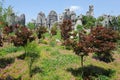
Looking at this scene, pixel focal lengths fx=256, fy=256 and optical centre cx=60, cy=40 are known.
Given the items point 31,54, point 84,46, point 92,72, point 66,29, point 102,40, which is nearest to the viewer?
point 84,46

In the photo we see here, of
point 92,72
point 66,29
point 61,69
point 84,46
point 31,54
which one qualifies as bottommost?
point 92,72

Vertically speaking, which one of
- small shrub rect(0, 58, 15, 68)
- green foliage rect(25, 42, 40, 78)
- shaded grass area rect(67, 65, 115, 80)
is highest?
green foliage rect(25, 42, 40, 78)

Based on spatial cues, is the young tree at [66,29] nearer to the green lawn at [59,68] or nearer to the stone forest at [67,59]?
the stone forest at [67,59]

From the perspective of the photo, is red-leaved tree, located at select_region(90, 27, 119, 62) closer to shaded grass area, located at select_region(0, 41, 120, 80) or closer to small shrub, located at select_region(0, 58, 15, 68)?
shaded grass area, located at select_region(0, 41, 120, 80)

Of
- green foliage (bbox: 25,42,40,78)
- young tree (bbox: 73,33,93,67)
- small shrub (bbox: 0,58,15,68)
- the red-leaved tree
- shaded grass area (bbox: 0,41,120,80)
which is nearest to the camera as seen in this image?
young tree (bbox: 73,33,93,67)

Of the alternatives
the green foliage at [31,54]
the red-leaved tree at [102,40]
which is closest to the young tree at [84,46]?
the red-leaved tree at [102,40]

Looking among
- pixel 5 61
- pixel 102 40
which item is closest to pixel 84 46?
pixel 102 40

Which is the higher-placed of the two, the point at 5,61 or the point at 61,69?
the point at 5,61

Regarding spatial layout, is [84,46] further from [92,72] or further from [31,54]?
[31,54]

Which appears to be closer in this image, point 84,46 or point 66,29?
point 84,46

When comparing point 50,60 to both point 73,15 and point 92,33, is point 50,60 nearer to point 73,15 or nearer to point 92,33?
point 92,33

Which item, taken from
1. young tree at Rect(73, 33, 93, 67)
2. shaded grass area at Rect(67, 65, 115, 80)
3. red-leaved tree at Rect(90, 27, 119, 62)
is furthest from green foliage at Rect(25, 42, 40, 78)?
red-leaved tree at Rect(90, 27, 119, 62)

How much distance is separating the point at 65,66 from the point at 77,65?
4.87 feet

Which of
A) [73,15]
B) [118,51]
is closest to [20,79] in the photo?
[118,51]
